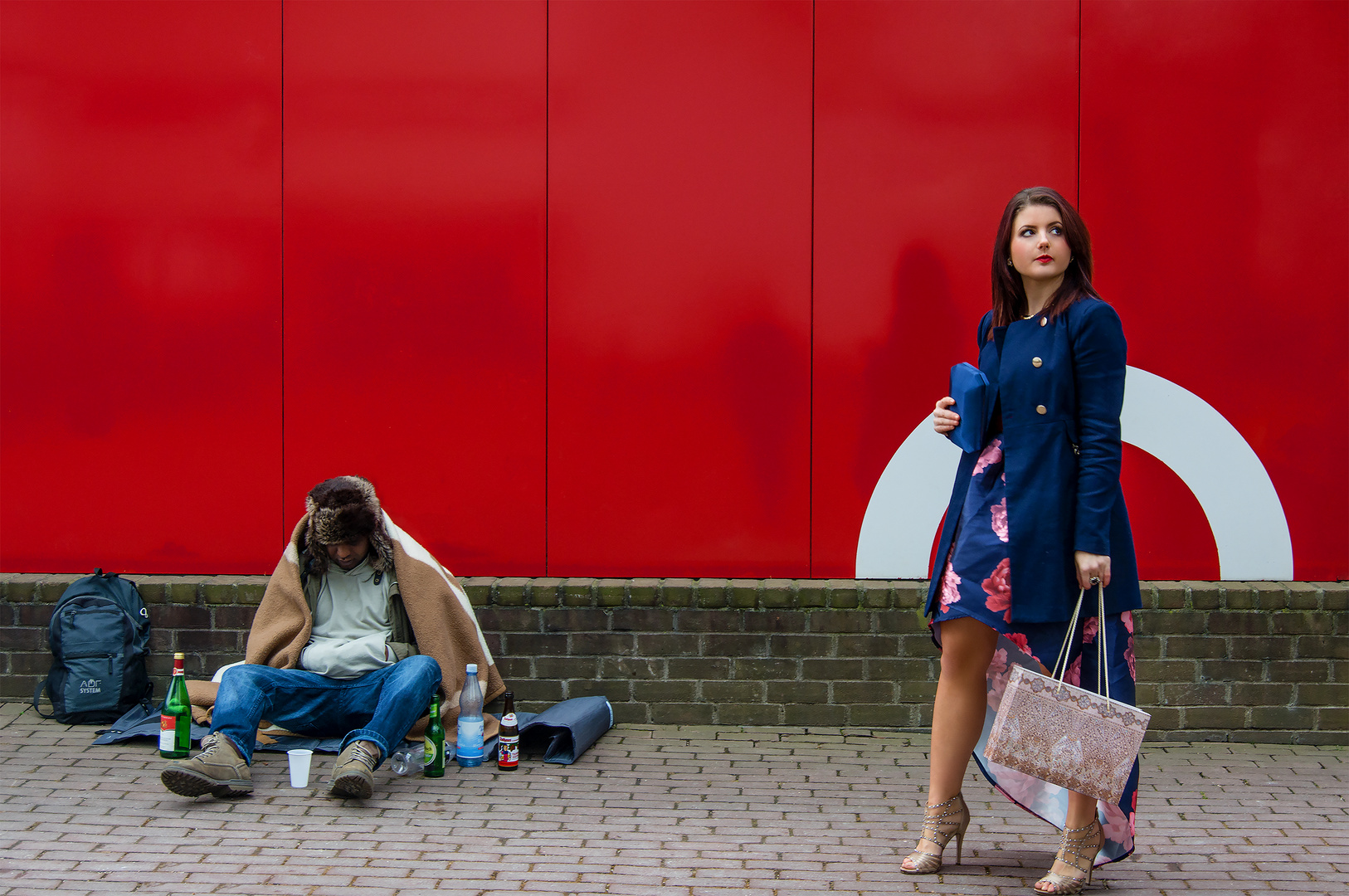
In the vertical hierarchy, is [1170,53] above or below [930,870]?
above

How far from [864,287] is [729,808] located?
2494 mm

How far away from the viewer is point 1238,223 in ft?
18.2

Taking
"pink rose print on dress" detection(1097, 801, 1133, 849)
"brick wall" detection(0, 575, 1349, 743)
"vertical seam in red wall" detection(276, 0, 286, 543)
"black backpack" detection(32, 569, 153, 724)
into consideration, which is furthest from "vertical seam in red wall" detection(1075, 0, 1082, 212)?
"black backpack" detection(32, 569, 153, 724)

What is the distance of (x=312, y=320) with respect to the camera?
18.9 ft

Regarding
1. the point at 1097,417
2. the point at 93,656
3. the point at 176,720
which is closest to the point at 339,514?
the point at 176,720

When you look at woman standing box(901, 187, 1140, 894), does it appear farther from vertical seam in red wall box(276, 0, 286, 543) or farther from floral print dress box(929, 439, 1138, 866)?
vertical seam in red wall box(276, 0, 286, 543)

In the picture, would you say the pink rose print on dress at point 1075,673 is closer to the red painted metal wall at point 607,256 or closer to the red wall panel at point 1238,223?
the red painted metal wall at point 607,256

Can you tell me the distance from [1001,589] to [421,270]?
11.0 ft

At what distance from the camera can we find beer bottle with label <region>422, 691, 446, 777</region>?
4793 millimetres

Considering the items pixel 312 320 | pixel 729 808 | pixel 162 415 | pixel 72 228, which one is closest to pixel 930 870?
pixel 729 808

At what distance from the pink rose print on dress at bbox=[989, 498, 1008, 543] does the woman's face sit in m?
0.71

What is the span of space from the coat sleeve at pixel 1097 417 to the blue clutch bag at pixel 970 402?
0.93 ft

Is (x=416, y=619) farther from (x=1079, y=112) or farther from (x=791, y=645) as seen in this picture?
(x=1079, y=112)

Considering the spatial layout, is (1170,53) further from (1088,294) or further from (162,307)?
(162,307)
